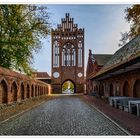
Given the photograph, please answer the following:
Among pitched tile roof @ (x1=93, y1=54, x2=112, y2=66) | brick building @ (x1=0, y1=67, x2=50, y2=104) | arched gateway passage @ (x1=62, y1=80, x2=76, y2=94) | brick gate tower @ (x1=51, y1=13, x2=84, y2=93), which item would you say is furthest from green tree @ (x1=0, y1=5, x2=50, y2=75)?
arched gateway passage @ (x1=62, y1=80, x2=76, y2=94)

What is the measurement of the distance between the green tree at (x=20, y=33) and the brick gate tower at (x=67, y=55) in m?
30.0

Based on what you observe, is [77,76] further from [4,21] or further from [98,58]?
[4,21]

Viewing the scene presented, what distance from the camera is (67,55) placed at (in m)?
55.4

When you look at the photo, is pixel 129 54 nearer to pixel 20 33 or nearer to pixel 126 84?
pixel 126 84

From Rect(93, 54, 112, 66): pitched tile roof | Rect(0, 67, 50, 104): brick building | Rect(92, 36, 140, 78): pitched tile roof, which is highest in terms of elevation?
Rect(93, 54, 112, 66): pitched tile roof

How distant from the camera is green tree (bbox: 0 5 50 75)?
21.4 metres

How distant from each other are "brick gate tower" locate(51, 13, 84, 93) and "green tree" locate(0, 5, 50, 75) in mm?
30033

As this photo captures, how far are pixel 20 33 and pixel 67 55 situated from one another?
107ft

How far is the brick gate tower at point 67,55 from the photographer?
2152 inches

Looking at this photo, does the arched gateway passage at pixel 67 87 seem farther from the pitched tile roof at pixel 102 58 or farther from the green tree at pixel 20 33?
the green tree at pixel 20 33

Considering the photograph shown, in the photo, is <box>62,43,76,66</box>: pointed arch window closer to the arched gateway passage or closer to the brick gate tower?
the brick gate tower

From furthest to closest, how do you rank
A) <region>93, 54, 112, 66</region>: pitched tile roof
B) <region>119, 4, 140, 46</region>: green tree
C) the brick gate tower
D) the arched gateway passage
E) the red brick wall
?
the arched gateway passage
the brick gate tower
<region>93, 54, 112, 66</region>: pitched tile roof
<region>119, 4, 140, 46</region>: green tree
the red brick wall

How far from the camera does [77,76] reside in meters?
56.3

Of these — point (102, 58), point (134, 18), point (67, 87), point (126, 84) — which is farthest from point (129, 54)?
point (67, 87)
